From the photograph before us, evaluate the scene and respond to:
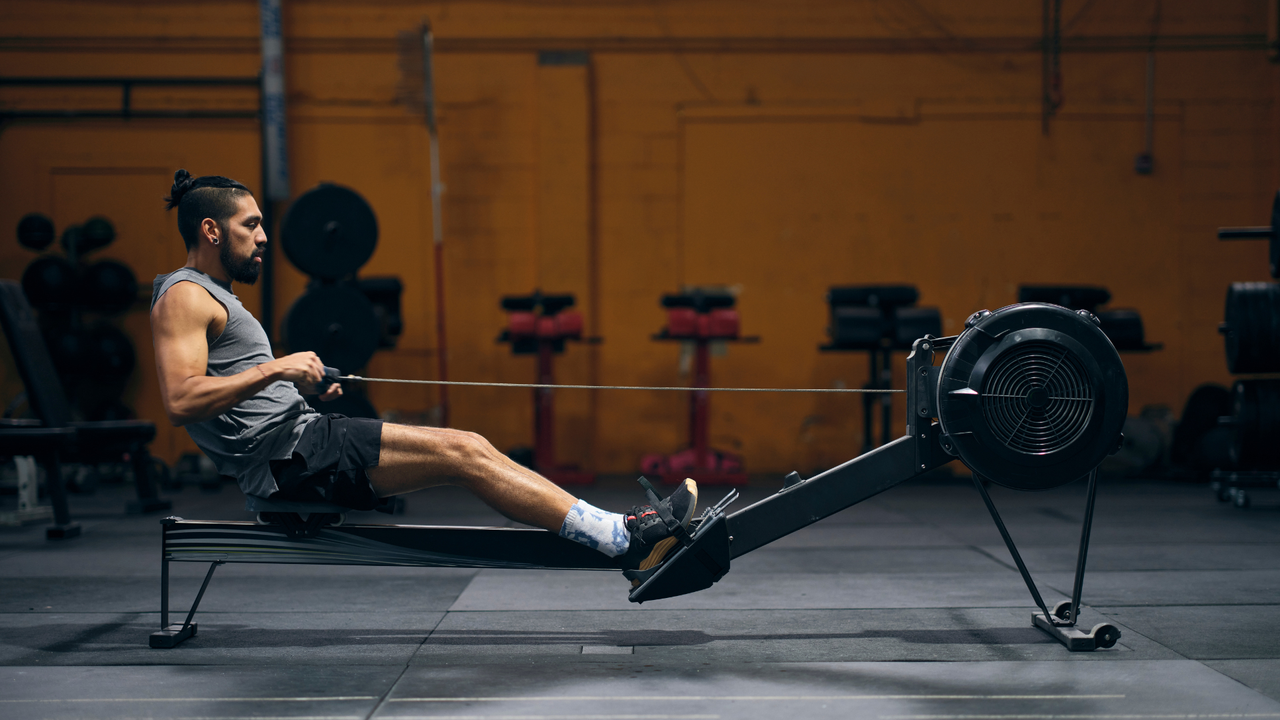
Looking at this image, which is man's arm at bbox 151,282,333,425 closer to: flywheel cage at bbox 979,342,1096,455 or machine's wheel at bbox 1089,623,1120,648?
flywheel cage at bbox 979,342,1096,455

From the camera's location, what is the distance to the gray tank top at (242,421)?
2729 millimetres

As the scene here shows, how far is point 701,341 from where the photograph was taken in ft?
21.9

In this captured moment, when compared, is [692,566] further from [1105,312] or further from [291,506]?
[1105,312]

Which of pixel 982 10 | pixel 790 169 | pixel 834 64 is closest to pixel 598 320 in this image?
pixel 790 169

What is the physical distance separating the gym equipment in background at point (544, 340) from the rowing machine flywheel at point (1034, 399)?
13.4 ft

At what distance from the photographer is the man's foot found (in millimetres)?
2703

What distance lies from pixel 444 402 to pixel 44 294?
108 inches

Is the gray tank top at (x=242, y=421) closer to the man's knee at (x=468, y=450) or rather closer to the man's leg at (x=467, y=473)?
the man's leg at (x=467, y=473)

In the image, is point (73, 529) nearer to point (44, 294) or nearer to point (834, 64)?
point (44, 294)

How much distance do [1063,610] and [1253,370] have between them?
2.95 meters

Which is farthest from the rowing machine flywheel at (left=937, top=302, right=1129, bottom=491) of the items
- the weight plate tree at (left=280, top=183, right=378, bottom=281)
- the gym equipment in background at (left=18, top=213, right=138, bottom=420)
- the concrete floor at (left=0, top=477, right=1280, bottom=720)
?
the gym equipment in background at (left=18, top=213, right=138, bottom=420)

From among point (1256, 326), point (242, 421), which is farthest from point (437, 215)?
point (1256, 326)

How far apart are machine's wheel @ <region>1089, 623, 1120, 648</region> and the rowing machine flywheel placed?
41 cm

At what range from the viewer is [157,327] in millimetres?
2605
